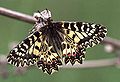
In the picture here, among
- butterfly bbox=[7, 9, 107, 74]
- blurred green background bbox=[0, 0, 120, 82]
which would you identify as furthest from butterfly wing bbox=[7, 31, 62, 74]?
blurred green background bbox=[0, 0, 120, 82]

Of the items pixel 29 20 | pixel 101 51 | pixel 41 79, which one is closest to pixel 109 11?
pixel 101 51

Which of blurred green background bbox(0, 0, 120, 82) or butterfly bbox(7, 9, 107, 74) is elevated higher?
blurred green background bbox(0, 0, 120, 82)

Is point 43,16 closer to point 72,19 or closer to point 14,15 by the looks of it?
point 14,15

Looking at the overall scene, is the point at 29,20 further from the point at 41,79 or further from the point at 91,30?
the point at 41,79

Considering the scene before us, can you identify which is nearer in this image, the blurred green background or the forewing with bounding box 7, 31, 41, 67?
the forewing with bounding box 7, 31, 41, 67

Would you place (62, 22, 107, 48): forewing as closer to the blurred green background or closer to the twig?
the twig

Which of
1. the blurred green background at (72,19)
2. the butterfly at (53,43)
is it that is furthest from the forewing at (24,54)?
the blurred green background at (72,19)
